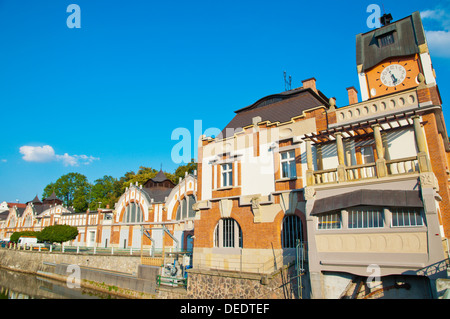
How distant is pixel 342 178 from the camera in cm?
1292

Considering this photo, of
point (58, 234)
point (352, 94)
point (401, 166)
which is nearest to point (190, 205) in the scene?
point (58, 234)

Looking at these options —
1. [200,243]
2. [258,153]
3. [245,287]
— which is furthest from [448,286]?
[200,243]

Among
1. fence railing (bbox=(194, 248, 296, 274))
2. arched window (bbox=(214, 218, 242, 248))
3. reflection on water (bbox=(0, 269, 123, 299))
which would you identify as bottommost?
reflection on water (bbox=(0, 269, 123, 299))

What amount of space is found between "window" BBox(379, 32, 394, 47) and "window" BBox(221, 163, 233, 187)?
11934 millimetres

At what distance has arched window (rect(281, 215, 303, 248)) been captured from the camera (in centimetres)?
1565

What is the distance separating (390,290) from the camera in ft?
36.3

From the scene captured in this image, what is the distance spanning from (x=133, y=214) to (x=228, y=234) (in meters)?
22.6

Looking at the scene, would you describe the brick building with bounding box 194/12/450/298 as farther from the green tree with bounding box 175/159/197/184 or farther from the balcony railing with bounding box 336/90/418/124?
the green tree with bounding box 175/159/197/184

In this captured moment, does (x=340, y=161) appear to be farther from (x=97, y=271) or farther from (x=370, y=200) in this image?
(x=97, y=271)

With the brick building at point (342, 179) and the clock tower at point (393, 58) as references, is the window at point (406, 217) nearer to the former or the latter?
the brick building at point (342, 179)

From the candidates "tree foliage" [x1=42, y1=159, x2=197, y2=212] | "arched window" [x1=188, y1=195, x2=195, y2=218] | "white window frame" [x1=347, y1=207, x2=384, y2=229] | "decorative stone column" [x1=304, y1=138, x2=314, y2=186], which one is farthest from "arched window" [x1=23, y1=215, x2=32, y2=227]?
"white window frame" [x1=347, y1=207, x2=384, y2=229]
